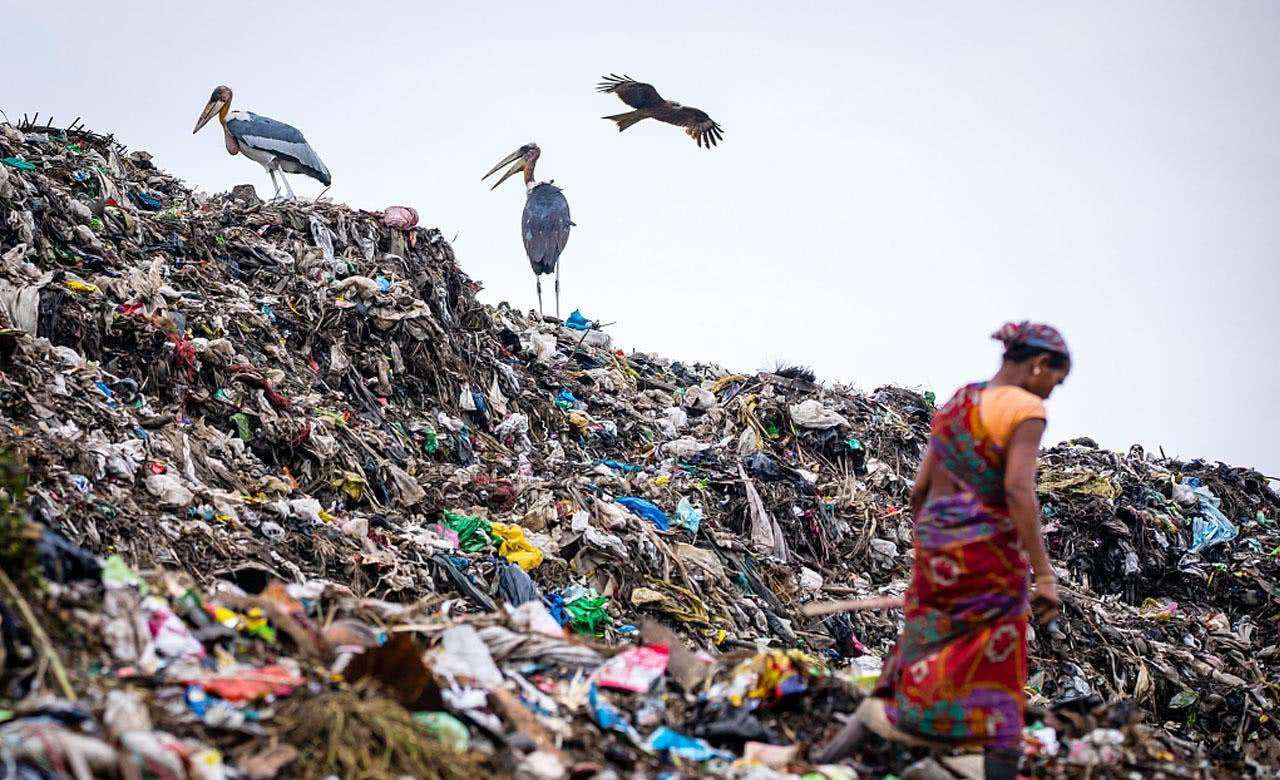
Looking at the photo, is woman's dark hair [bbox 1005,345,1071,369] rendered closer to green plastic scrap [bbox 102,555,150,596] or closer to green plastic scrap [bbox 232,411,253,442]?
green plastic scrap [bbox 102,555,150,596]

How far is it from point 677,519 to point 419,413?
243cm

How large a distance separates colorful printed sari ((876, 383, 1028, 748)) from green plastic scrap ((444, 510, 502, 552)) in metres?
3.90

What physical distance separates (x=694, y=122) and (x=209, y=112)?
5.86 metres

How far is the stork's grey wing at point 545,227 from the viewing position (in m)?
13.9

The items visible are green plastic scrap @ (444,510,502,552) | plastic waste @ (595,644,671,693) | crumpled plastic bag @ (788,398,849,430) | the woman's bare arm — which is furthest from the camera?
crumpled plastic bag @ (788,398,849,430)

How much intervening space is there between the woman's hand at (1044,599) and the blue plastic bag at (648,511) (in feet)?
15.0

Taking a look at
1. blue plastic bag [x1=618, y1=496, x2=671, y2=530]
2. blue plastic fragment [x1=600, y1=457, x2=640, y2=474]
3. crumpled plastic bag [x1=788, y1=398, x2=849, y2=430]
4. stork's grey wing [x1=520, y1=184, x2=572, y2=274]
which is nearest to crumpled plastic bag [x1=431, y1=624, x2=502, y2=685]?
blue plastic bag [x1=618, y1=496, x2=671, y2=530]

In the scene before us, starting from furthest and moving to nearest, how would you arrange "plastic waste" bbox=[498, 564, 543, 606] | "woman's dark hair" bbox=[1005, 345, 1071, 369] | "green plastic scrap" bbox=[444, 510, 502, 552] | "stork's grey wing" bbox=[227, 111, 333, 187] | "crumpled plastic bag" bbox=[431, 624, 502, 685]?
"stork's grey wing" bbox=[227, 111, 333, 187] < "green plastic scrap" bbox=[444, 510, 502, 552] < "plastic waste" bbox=[498, 564, 543, 606] < "crumpled plastic bag" bbox=[431, 624, 502, 685] < "woman's dark hair" bbox=[1005, 345, 1071, 369]

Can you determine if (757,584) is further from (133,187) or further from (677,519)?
(133,187)

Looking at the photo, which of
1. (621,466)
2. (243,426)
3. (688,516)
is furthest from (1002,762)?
(621,466)

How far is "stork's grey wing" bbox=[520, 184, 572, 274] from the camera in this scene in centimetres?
1388

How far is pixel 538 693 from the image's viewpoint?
3.75 m

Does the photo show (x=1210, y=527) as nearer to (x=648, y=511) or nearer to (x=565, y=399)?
(x=648, y=511)

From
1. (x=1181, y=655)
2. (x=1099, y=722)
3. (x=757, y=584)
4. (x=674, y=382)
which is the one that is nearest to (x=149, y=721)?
(x=1099, y=722)
